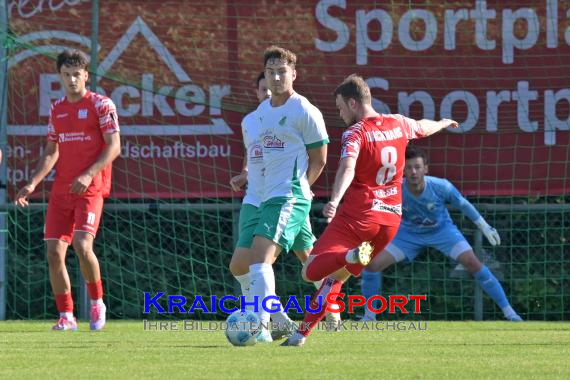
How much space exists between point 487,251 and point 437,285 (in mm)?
605

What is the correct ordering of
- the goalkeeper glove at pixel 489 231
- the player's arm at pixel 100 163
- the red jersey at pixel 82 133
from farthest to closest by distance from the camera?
the goalkeeper glove at pixel 489 231, the red jersey at pixel 82 133, the player's arm at pixel 100 163

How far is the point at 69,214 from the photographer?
974 centimetres

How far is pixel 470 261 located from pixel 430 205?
2.10ft

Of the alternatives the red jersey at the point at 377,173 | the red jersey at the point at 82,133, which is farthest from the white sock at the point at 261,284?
the red jersey at the point at 82,133

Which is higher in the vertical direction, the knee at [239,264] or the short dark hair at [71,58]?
the short dark hair at [71,58]

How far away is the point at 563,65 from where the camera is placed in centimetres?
1212

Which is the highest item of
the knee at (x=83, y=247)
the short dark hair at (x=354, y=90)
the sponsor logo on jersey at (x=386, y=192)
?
the short dark hair at (x=354, y=90)

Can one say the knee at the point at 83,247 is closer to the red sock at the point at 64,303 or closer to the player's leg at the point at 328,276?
the red sock at the point at 64,303

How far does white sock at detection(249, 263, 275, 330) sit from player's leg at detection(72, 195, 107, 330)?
89.6 inches

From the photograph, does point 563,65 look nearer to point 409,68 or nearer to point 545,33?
point 545,33

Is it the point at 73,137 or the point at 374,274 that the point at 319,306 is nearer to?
the point at 73,137

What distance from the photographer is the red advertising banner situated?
12.1 metres

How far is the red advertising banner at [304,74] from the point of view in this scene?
12.1 m

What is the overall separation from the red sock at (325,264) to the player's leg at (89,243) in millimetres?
2646
